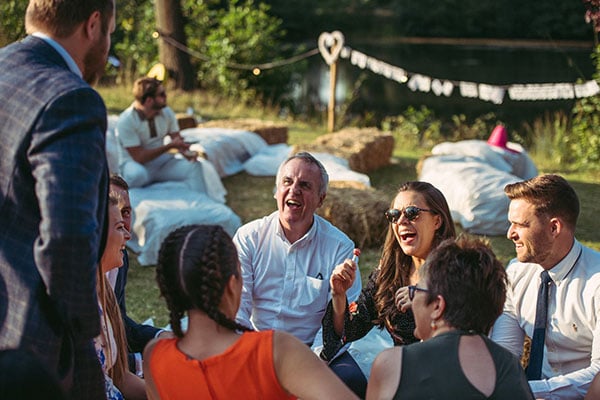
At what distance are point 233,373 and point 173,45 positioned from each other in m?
11.4

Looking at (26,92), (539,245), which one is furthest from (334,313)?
(26,92)

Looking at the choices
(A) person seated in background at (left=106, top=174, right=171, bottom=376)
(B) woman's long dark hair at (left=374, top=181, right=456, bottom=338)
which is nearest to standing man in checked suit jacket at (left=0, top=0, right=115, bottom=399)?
(A) person seated in background at (left=106, top=174, right=171, bottom=376)

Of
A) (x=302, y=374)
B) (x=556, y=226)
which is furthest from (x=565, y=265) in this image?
(x=302, y=374)

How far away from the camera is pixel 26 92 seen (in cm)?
187

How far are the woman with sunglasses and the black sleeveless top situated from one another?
38.6 inches

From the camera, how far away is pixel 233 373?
6.14 feet

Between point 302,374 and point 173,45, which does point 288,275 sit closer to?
point 302,374

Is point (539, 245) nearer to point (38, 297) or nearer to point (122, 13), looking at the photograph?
point (38, 297)

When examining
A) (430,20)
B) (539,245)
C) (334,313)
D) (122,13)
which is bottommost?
(334,313)

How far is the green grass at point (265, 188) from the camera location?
495 centimetres

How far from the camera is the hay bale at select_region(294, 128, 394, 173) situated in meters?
7.86

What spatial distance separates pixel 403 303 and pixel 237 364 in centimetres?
76

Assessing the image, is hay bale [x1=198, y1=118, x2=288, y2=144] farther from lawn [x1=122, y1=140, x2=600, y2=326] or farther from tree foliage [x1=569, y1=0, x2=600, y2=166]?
tree foliage [x1=569, y1=0, x2=600, y2=166]

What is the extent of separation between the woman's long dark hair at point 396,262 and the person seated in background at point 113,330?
3.09 ft
